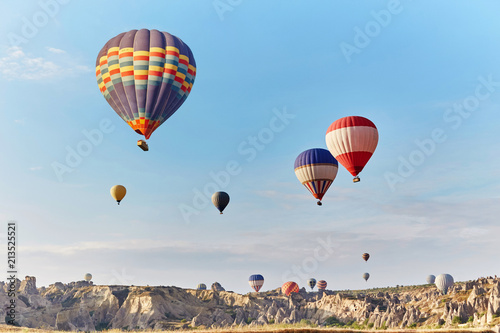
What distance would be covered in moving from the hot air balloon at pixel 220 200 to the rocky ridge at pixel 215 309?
2054 inches

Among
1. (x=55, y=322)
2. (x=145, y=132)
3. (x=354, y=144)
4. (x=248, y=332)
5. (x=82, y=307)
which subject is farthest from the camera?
(x=82, y=307)

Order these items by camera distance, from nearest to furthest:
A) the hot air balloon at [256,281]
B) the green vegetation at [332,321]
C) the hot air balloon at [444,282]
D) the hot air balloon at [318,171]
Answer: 1. the hot air balloon at [318,171]
2. the green vegetation at [332,321]
3. the hot air balloon at [444,282]
4. the hot air balloon at [256,281]

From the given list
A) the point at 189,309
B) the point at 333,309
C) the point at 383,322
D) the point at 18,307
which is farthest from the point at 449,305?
the point at 18,307

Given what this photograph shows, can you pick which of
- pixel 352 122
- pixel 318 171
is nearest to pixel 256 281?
pixel 318 171

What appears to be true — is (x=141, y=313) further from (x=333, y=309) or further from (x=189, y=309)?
(x=333, y=309)

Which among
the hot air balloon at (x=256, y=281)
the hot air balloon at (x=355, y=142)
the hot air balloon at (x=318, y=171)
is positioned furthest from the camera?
the hot air balloon at (x=256, y=281)

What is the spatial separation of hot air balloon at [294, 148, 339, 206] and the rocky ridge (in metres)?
63.0

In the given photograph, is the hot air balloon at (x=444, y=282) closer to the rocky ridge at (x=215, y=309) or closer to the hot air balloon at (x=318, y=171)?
the rocky ridge at (x=215, y=309)

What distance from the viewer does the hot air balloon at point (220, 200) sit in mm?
80000

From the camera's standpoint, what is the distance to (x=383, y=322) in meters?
116

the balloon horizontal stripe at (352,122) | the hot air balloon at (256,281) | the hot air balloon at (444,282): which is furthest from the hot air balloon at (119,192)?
the hot air balloon at (444,282)

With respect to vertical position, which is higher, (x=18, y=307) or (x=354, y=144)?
(x=354, y=144)

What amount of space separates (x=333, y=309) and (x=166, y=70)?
390 feet

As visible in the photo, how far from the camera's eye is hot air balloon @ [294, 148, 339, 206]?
208ft
